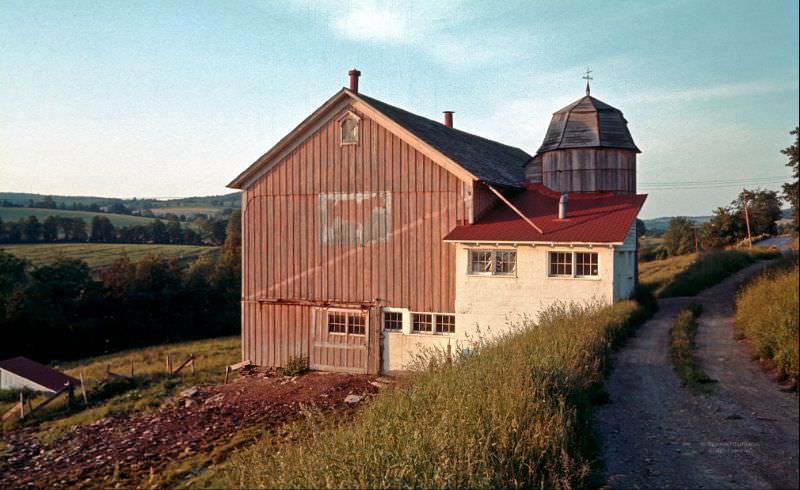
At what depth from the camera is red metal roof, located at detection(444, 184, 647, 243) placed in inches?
672

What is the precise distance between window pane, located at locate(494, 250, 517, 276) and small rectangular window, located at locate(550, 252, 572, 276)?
45.1 inches

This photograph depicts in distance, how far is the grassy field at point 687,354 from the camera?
8.34 m

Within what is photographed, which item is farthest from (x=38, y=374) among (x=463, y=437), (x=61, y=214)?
(x=61, y=214)

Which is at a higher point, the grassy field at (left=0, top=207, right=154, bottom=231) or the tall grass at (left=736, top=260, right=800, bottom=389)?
the grassy field at (left=0, top=207, right=154, bottom=231)

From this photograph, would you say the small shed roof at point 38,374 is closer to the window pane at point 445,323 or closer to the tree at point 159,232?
the window pane at point 445,323

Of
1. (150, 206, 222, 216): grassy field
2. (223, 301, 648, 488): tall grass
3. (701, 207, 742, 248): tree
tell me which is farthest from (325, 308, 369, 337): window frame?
(150, 206, 222, 216): grassy field

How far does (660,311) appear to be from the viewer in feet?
57.9

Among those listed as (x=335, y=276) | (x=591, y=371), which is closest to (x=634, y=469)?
(x=591, y=371)

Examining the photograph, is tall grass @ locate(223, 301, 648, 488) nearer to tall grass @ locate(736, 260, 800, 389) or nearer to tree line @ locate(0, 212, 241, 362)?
tall grass @ locate(736, 260, 800, 389)

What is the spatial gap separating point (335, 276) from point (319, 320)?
5.86 ft

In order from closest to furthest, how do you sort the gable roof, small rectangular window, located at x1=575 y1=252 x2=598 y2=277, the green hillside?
1. small rectangular window, located at x1=575 y1=252 x2=598 y2=277
2. the gable roof
3. the green hillside

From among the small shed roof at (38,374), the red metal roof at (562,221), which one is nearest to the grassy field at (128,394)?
the small shed roof at (38,374)

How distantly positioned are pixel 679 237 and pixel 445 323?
135 ft

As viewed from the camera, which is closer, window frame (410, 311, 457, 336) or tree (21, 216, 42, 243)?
window frame (410, 311, 457, 336)
